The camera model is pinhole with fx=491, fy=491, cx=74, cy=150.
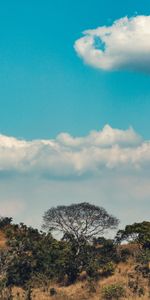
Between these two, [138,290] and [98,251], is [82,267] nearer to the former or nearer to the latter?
[98,251]

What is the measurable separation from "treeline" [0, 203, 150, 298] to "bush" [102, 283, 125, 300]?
5792 millimetres

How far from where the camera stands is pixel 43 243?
7738 cm

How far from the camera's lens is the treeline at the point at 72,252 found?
68812mm

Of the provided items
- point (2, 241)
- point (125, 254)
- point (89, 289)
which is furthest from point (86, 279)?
point (2, 241)

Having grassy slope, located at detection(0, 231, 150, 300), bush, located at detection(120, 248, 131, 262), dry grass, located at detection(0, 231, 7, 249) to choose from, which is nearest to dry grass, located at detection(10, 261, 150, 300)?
grassy slope, located at detection(0, 231, 150, 300)

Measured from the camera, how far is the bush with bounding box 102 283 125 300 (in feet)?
192

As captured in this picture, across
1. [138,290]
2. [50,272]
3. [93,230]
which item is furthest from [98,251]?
[138,290]

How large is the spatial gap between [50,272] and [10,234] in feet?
65.6

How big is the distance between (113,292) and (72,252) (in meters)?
16.2

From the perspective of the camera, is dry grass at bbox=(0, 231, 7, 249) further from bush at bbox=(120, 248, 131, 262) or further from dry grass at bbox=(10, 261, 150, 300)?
bush at bbox=(120, 248, 131, 262)

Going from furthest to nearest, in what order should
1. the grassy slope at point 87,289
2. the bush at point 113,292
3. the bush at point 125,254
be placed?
the bush at point 125,254 < the grassy slope at point 87,289 < the bush at point 113,292

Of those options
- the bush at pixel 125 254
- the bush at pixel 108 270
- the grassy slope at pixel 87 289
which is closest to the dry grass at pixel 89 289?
the grassy slope at pixel 87 289

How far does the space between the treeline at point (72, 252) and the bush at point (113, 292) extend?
5792 millimetres

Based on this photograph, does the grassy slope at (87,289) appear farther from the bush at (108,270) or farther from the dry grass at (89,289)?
the bush at (108,270)
